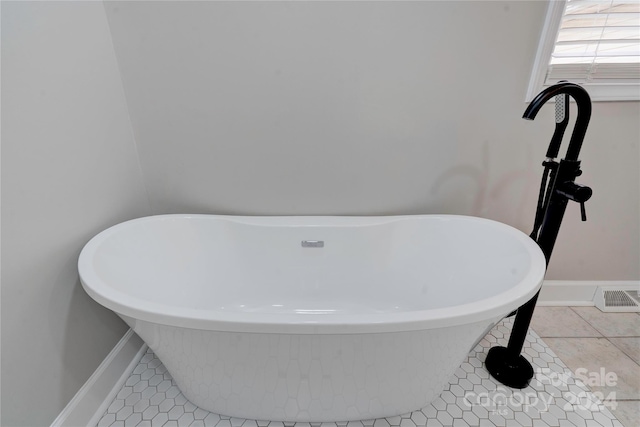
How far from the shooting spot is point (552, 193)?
Result: 1.14 metres

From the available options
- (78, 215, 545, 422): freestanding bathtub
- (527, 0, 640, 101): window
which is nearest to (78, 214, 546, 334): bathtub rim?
(78, 215, 545, 422): freestanding bathtub

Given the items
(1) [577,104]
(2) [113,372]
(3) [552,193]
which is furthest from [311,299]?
(1) [577,104]

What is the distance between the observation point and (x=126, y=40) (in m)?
1.35

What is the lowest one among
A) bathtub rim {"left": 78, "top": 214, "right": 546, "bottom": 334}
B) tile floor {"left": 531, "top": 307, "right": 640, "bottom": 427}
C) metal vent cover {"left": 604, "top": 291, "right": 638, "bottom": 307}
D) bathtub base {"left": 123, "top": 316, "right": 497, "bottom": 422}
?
tile floor {"left": 531, "top": 307, "right": 640, "bottom": 427}

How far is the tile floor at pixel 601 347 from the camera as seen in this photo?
130 cm

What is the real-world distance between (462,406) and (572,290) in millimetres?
1044

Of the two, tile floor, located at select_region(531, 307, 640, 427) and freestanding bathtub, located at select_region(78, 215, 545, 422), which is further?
tile floor, located at select_region(531, 307, 640, 427)

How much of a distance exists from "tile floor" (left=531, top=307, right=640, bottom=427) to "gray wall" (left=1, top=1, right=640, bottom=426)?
314 mm

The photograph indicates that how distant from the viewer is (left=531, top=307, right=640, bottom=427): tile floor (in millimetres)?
1299

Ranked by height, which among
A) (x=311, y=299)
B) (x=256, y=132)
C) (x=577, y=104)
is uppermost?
(x=577, y=104)

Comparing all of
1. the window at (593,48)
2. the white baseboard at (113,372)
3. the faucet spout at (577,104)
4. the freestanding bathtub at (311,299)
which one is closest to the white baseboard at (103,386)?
the white baseboard at (113,372)

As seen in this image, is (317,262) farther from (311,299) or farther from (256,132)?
(256,132)

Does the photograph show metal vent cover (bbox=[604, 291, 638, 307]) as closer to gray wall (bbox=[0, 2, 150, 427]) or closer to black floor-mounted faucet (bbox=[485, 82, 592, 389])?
black floor-mounted faucet (bbox=[485, 82, 592, 389])

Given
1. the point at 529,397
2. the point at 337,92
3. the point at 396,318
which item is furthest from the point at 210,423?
the point at 337,92
